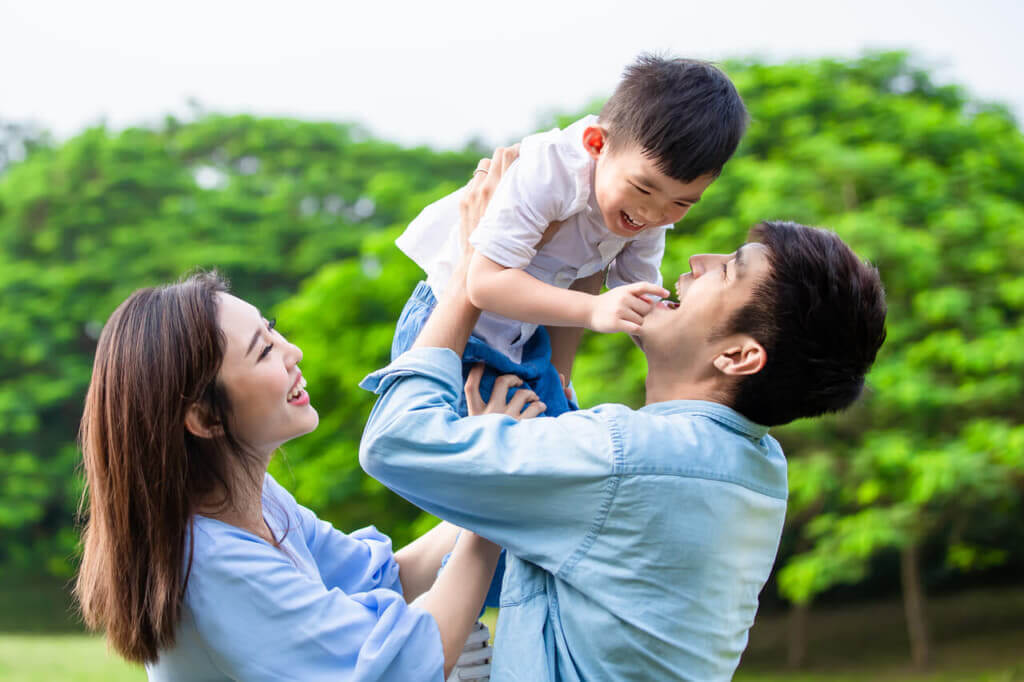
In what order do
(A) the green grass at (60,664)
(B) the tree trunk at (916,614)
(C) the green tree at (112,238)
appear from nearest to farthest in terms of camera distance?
(B) the tree trunk at (916,614) → (A) the green grass at (60,664) → (C) the green tree at (112,238)

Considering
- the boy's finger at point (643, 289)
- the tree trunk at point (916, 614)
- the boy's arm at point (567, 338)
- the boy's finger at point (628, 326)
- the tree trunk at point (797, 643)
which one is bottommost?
the tree trunk at point (797, 643)

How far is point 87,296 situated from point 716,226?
9902mm

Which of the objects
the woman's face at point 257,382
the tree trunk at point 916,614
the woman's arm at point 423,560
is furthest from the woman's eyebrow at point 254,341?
A: the tree trunk at point 916,614

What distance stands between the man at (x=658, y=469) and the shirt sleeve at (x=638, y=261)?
1.13ft

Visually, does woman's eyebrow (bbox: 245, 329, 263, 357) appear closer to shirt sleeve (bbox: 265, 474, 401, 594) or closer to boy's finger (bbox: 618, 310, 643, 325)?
shirt sleeve (bbox: 265, 474, 401, 594)

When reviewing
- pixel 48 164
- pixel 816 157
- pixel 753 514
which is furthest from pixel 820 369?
pixel 48 164

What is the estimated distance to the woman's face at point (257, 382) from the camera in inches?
55.9

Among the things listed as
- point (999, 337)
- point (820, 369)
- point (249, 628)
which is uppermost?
point (820, 369)

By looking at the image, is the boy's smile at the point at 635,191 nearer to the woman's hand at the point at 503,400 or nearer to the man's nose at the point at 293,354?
the woman's hand at the point at 503,400

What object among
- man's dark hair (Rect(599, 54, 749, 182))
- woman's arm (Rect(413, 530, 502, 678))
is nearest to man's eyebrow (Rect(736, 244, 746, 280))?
man's dark hair (Rect(599, 54, 749, 182))

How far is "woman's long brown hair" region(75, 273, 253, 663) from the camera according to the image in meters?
1.32

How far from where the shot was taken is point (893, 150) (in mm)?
6863

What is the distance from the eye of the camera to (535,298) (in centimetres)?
150

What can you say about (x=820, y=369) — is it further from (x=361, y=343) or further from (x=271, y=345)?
(x=361, y=343)
